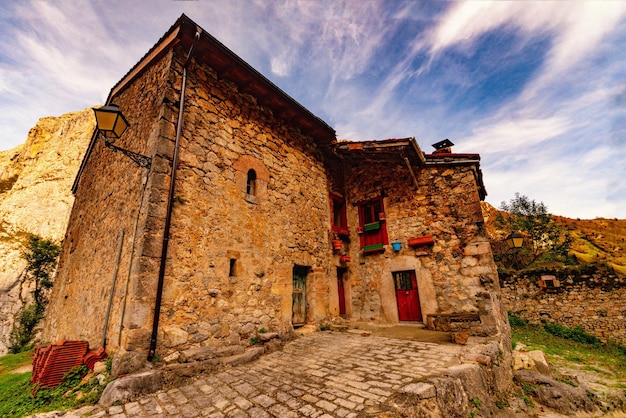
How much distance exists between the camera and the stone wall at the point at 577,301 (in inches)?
354

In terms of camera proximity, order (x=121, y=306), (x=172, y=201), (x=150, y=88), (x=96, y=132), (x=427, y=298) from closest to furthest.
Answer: (x=121, y=306) < (x=172, y=201) < (x=150, y=88) < (x=427, y=298) < (x=96, y=132)

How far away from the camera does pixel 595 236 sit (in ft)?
50.6

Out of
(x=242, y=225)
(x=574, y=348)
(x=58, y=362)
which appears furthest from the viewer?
(x=574, y=348)

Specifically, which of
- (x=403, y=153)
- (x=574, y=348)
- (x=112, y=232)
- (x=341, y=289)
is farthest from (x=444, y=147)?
(x=112, y=232)

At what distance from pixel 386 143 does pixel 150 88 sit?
19.5 ft

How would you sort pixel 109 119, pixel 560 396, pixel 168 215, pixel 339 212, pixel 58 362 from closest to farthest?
1. pixel 58 362
2. pixel 109 119
3. pixel 168 215
4. pixel 560 396
5. pixel 339 212

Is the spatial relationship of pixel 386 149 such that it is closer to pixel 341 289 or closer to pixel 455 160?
pixel 455 160

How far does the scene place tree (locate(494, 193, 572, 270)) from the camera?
13.1 m

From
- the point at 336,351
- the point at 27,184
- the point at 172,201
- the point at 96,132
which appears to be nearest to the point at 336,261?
the point at 336,351

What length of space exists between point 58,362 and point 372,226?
24.7 ft

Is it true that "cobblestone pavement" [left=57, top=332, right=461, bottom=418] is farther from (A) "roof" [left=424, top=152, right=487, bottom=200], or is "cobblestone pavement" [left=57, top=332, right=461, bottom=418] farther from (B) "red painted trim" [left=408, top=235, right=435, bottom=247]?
(A) "roof" [left=424, top=152, right=487, bottom=200]

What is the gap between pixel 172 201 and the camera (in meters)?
4.38

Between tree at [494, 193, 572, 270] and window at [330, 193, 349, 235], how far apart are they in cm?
1071

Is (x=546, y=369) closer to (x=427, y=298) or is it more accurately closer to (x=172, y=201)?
(x=427, y=298)
